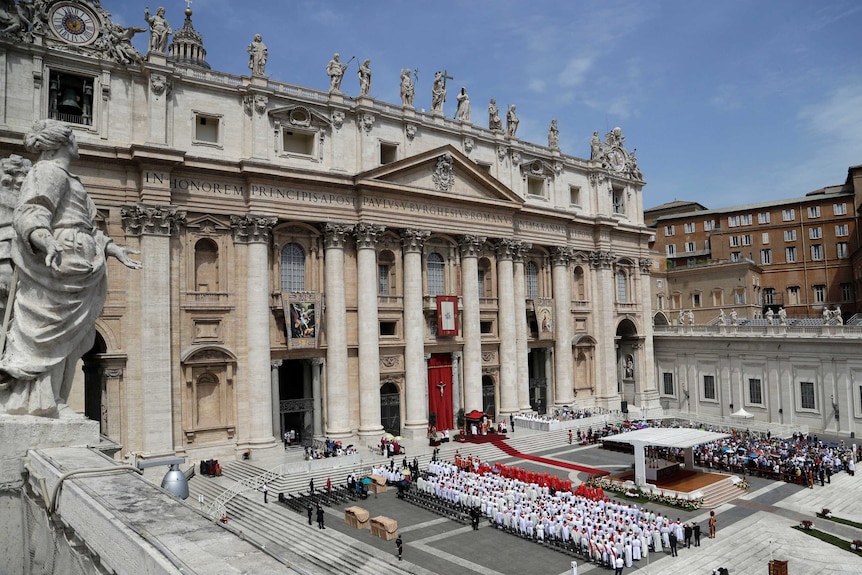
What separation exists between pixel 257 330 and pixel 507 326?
1837 cm

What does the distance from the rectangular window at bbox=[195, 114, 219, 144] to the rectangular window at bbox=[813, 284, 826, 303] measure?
203ft

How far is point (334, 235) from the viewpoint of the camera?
37375 millimetres

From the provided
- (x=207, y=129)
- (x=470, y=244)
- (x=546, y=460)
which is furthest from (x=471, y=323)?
(x=207, y=129)

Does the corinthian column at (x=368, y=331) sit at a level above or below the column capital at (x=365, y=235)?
below

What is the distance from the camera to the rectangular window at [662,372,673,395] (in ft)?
182

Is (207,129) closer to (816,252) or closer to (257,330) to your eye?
(257,330)

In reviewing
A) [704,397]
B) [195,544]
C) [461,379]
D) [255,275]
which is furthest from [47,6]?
[704,397]

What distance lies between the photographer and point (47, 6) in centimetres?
3044

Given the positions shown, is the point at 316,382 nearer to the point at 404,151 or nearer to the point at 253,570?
the point at 404,151

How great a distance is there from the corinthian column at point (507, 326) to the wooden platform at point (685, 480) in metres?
13.3

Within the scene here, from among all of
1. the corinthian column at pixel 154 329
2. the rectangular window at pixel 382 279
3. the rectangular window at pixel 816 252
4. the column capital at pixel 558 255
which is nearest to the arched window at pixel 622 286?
the column capital at pixel 558 255

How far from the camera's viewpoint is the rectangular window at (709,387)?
2019 inches

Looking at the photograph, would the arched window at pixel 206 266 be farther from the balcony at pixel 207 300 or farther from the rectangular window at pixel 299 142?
the rectangular window at pixel 299 142

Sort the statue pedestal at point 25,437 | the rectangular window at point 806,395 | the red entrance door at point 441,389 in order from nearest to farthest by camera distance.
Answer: the statue pedestal at point 25,437
the red entrance door at point 441,389
the rectangular window at point 806,395
